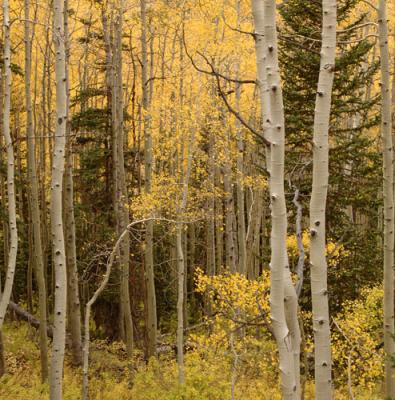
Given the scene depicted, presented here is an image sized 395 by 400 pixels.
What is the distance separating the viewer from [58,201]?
5.85 meters

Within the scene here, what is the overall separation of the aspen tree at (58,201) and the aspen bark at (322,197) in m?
3.36

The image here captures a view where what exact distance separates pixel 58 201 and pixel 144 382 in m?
6.15

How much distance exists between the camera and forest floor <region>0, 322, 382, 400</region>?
9.56 metres

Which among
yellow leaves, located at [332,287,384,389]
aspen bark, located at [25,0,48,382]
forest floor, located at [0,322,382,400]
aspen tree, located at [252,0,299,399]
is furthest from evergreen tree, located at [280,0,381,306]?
aspen tree, located at [252,0,299,399]

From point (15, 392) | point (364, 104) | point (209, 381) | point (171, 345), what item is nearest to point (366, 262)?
point (364, 104)

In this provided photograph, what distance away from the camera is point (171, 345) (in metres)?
14.2

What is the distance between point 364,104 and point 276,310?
26.7 feet

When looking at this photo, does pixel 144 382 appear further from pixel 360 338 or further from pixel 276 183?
pixel 276 183

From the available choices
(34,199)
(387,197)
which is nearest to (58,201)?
(34,199)

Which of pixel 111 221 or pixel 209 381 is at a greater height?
pixel 111 221

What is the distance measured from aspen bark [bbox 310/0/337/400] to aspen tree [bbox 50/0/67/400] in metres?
3.36

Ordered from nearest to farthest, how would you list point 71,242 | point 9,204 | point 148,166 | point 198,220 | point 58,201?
point 58,201 → point 9,204 → point 71,242 → point 148,166 → point 198,220

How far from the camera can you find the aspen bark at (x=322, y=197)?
3.29 meters

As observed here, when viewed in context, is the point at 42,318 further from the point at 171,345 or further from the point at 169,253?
the point at 169,253
